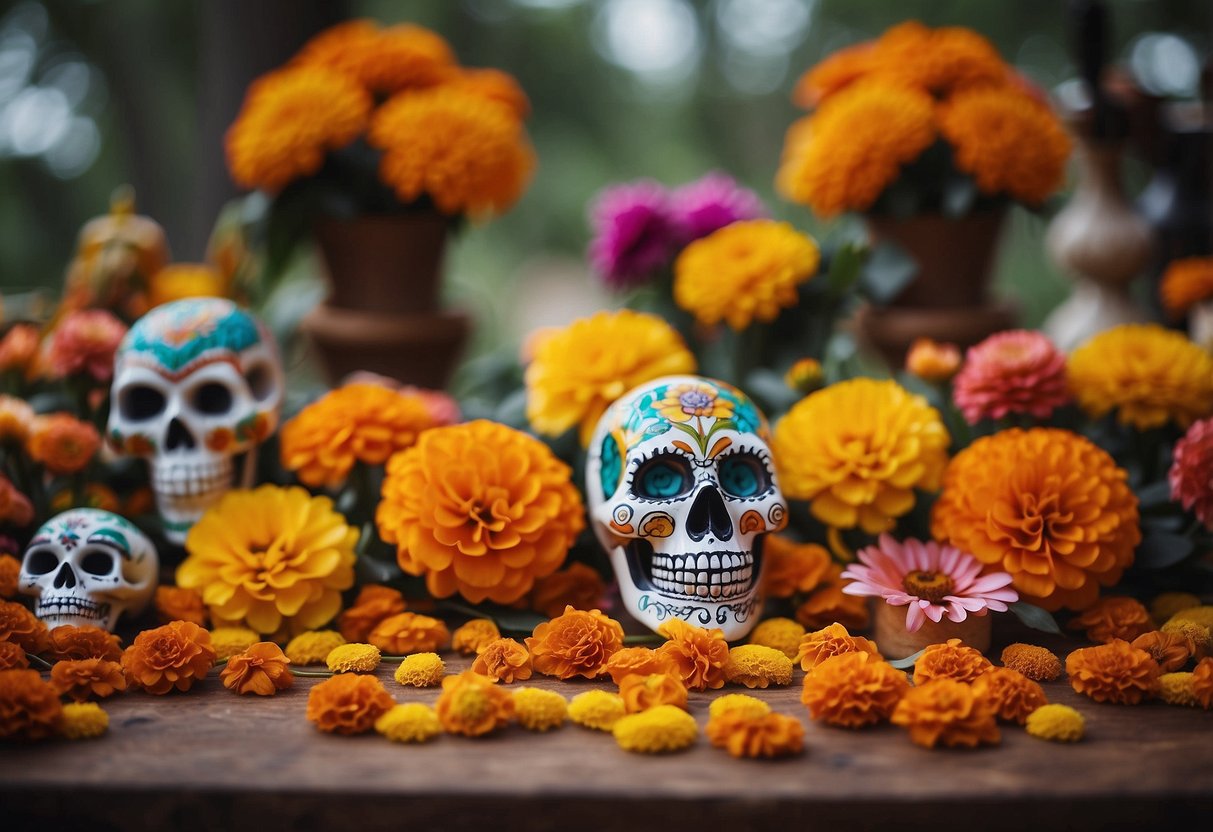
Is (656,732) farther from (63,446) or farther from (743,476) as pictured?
(63,446)

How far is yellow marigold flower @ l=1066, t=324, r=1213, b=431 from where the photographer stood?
856mm

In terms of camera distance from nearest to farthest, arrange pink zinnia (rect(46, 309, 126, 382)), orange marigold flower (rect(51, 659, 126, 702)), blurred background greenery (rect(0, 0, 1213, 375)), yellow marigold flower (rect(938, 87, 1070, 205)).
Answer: orange marigold flower (rect(51, 659, 126, 702)) → pink zinnia (rect(46, 309, 126, 382)) → yellow marigold flower (rect(938, 87, 1070, 205)) → blurred background greenery (rect(0, 0, 1213, 375))

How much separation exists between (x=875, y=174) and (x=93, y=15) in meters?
1.57

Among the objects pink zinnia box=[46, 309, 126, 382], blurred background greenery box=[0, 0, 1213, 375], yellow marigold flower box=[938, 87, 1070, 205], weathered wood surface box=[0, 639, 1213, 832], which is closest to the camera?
weathered wood surface box=[0, 639, 1213, 832]

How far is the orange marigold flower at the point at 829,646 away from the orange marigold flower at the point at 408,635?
0.28 m

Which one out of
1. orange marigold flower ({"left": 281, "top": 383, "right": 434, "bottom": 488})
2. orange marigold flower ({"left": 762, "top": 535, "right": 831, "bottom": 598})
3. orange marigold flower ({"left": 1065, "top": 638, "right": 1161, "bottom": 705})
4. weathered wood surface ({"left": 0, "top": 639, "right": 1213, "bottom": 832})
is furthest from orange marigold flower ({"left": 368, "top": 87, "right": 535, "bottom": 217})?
orange marigold flower ({"left": 1065, "top": 638, "right": 1161, "bottom": 705})

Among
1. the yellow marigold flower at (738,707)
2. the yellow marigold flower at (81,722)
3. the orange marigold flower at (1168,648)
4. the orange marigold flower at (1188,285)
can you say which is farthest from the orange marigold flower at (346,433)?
the orange marigold flower at (1188,285)

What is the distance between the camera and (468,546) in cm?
74

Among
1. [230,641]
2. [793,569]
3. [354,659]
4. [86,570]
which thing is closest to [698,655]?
[793,569]

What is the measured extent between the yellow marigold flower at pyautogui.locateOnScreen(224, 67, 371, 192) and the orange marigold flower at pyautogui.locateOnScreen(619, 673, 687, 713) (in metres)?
0.69

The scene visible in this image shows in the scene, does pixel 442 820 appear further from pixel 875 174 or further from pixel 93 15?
pixel 93 15

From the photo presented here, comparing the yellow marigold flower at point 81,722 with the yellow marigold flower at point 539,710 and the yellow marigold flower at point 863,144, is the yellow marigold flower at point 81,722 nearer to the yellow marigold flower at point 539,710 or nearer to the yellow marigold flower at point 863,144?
the yellow marigold flower at point 539,710

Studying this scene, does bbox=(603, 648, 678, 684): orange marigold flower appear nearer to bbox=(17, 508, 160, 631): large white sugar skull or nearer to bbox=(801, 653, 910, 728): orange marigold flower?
bbox=(801, 653, 910, 728): orange marigold flower

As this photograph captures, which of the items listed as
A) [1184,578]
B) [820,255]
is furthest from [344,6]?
[1184,578]
